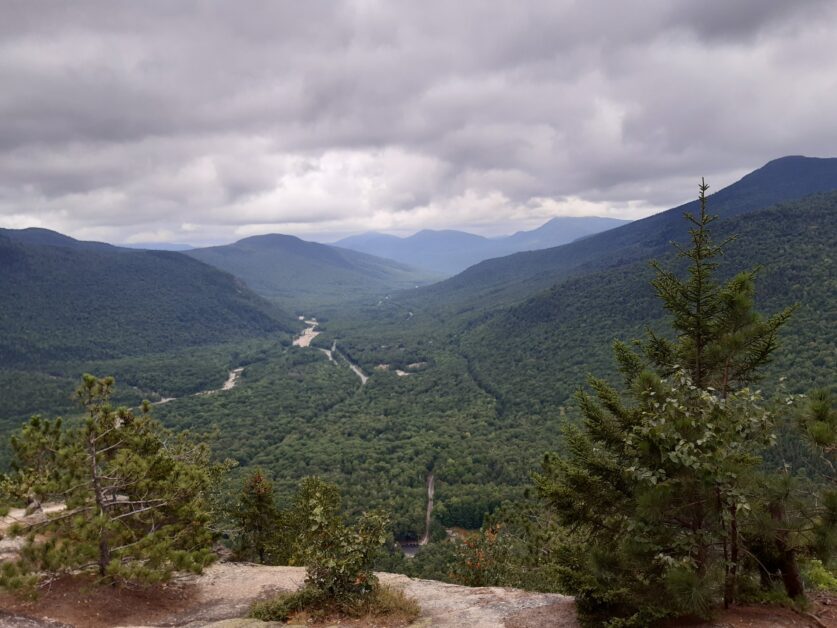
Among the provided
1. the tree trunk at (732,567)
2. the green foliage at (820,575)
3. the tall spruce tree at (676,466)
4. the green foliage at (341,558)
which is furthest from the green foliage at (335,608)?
the green foliage at (820,575)

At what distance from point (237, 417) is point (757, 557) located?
10606cm

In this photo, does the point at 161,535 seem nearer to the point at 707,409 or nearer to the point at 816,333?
the point at 707,409

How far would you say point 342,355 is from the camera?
168125 mm

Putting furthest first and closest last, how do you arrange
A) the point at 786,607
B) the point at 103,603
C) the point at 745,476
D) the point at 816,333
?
1. the point at 816,333
2. the point at 103,603
3. the point at 786,607
4. the point at 745,476

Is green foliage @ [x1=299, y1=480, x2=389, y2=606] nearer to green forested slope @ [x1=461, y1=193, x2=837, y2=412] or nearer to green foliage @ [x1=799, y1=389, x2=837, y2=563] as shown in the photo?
green foliage @ [x1=799, y1=389, x2=837, y2=563]

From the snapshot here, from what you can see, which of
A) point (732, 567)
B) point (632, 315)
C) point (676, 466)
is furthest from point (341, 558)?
point (632, 315)

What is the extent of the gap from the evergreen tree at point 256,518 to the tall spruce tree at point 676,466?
60.1 ft

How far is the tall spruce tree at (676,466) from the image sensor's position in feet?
27.6

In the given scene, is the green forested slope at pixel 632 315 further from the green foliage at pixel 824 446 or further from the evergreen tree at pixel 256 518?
the green foliage at pixel 824 446

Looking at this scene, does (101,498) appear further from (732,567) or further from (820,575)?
(820,575)

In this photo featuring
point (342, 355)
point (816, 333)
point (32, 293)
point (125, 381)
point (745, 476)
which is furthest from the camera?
point (32, 293)

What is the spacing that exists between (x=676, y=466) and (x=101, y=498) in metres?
14.0

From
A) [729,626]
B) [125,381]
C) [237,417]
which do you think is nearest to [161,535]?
[729,626]

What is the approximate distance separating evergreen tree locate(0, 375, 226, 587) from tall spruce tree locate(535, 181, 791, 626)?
1026 cm
